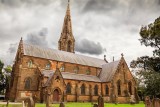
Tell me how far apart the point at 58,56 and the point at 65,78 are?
290 inches

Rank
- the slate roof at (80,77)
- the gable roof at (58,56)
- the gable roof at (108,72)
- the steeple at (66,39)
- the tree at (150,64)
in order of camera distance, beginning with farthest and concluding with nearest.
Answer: the steeple at (66,39) < the gable roof at (108,72) < the slate roof at (80,77) < the gable roof at (58,56) < the tree at (150,64)

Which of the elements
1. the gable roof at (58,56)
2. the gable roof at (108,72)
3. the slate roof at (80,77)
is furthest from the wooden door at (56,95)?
the gable roof at (108,72)

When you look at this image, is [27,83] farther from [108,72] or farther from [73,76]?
[108,72]

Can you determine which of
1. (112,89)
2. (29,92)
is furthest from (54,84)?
(112,89)

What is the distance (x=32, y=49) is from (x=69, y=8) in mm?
33199

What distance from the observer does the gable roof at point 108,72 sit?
46.7m

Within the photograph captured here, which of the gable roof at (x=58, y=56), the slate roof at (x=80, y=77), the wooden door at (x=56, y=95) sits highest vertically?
the gable roof at (x=58, y=56)

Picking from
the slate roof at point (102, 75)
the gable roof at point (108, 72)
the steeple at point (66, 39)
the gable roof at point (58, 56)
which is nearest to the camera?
the gable roof at point (58, 56)

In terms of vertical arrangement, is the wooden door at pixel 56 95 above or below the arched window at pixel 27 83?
below

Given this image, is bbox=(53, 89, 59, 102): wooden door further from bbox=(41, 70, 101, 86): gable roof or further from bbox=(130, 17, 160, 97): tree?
bbox=(130, 17, 160, 97): tree

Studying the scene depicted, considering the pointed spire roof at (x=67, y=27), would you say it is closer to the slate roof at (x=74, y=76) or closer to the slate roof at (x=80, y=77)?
the slate roof at (x=80, y=77)

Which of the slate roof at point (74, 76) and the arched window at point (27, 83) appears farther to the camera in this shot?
the slate roof at point (74, 76)

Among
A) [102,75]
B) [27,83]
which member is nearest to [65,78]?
[27,83]

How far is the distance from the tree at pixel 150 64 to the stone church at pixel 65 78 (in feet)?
25.5
